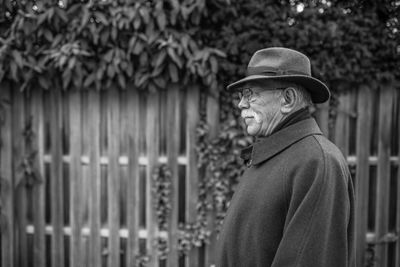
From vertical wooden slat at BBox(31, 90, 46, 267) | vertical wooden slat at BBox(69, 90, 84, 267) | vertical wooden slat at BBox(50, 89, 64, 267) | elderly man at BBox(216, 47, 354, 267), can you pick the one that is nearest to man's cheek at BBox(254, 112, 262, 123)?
elderly man at BBox(216, 47, 354, 267)

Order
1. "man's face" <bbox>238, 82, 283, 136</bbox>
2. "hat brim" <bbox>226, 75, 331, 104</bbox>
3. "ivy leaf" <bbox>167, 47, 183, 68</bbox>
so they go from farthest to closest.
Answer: "ivy leaf" <bbox>167, 47, 183, 68</bbox> → "man's face" <bbox>238, 82, 283, 136</bbox> → "hat brim" <bbox>226, 75, 331, 104</bbox>

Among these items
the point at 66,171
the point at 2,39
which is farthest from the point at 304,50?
the point at 2,39

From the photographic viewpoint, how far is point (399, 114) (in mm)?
3389

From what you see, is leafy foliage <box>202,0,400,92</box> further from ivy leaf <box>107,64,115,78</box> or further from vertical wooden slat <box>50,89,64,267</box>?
vertical wooden slat <box>50,89,64,267</box>

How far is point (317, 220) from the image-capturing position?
52.3 inches

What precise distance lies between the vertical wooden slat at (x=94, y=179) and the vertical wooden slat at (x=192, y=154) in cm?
83

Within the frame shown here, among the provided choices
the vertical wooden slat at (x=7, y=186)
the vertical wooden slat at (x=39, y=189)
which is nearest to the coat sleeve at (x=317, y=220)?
the vertical wooden slat at (x=39, y=189)

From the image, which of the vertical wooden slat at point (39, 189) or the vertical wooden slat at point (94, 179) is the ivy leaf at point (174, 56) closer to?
the vertical wooden slat at point (94, 179)

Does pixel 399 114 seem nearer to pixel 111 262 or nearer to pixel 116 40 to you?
pixel 116 40

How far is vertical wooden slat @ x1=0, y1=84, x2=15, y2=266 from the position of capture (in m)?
3.70

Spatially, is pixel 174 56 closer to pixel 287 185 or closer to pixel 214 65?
pixel 214 65

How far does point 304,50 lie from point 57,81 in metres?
2.18

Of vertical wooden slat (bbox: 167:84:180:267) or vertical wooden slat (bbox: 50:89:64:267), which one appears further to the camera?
vertical wooden slat (bbox: 50:89:64:267)

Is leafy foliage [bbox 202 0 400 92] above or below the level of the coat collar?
above
